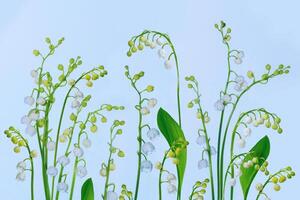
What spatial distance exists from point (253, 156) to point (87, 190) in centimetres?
58

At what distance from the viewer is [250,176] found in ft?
9.51

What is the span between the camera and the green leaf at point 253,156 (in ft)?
9.50

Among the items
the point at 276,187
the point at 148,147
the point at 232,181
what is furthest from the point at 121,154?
the point at 276,187

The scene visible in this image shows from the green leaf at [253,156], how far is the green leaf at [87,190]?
518 millimetres

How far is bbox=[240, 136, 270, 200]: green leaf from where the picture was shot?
289cm

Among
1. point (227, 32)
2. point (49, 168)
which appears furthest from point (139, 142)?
point (227, 32)

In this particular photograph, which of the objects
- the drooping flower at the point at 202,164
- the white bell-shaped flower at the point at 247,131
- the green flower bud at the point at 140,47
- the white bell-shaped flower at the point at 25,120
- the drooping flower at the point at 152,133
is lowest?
the drooping flower at the point at 202,164

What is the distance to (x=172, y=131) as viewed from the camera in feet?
9.43

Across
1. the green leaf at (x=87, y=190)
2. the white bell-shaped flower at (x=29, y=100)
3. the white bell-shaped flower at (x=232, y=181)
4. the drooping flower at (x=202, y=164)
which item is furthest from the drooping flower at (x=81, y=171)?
the white bell-shaped flower at (x=232, y=181)

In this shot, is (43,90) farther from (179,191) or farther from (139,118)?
(179,191)

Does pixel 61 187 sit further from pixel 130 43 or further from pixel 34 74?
pixel 130 43

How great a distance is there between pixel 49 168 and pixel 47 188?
11 centimetres

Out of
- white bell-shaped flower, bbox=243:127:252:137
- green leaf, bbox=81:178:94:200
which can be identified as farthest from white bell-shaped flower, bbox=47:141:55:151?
white bell-shaped flower, bbox=243:127:252:137

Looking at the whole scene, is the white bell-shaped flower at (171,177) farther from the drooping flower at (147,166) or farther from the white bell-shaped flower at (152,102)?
the white bell-shaped flower at (152,102)
